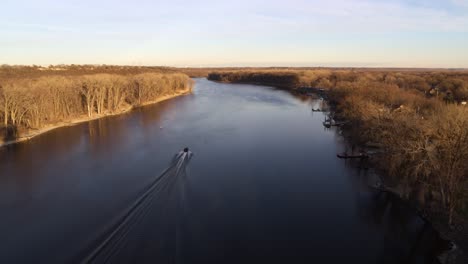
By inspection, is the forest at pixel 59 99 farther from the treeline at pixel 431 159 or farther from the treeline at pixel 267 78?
the treeline at pixel 267 78

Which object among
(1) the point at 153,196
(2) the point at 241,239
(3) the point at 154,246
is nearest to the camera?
(3) the point at 154,246

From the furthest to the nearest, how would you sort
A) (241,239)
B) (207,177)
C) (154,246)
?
(207,177), (241,239), (154,246)

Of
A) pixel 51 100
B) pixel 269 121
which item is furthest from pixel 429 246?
pixel 51 100

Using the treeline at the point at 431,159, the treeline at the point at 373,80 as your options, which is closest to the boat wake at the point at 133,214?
the treeline at the point at 431,159

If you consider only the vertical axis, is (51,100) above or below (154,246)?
above

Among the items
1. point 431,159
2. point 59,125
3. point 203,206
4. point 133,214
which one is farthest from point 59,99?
point 431,159

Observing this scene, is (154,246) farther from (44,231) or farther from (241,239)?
(44,231)
